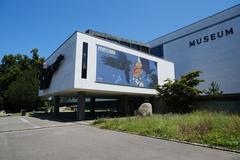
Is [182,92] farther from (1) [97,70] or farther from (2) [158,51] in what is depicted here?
(2) [158,51]

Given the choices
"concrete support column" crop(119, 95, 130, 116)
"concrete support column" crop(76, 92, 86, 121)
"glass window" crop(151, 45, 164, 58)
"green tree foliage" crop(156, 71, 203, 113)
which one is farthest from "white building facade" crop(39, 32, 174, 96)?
"glass window" crop(151, 45, 164, 58)

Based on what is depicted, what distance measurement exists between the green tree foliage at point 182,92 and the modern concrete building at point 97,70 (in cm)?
440

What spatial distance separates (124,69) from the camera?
28.5 meters

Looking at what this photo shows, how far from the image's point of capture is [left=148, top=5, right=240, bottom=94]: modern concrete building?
37594 millimetres

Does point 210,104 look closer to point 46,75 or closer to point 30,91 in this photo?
A: point 46,75

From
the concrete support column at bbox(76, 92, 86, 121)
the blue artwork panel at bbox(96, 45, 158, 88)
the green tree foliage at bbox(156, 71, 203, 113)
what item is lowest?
the concrete support column at bbox(76, 92, 86, 121)

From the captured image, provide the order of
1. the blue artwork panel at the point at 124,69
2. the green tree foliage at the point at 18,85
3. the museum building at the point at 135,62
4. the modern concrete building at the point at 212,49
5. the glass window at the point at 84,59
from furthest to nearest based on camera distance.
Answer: the green tree foliage at the point at 18,85 → the modern concrete building at the point at 212,49 → the blue artwork panel at the point at 124,69 → the museum building at the point at 135,62 → the glass window at the point at 84,59

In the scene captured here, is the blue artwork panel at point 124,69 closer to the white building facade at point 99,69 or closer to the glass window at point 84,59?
the white building facade at point 99,69

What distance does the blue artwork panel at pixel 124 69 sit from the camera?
2564 centimetres

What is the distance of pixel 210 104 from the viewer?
27594mm

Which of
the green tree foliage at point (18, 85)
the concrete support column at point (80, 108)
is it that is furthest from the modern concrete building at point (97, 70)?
the green tree foliage at point (18, 85)

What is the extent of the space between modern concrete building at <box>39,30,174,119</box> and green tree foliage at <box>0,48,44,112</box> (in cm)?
1257

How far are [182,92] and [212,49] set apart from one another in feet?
59.5

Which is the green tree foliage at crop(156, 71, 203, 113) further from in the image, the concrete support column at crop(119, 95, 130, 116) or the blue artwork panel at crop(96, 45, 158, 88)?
the concrete support column at crop(119, 95, 130, 116)
